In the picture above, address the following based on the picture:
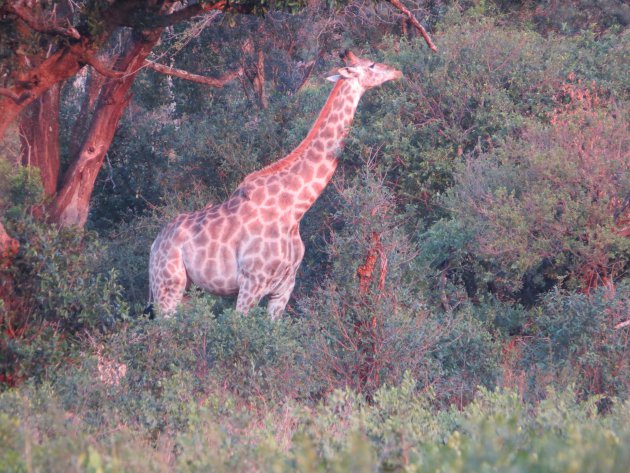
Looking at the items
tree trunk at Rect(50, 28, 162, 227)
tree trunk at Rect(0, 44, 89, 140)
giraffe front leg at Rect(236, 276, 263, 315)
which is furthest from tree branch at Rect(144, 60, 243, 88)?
giraffe front leg at Rect(236, 276, 263, 315)

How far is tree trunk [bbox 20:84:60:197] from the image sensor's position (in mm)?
11398

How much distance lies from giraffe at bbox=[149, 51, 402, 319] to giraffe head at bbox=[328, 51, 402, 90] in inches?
0.4

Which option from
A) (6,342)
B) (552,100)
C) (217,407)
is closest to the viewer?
(217,407)

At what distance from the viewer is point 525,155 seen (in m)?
9.20

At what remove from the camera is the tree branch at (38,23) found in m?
7.67

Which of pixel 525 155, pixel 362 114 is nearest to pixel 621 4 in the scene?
pixel 362 114

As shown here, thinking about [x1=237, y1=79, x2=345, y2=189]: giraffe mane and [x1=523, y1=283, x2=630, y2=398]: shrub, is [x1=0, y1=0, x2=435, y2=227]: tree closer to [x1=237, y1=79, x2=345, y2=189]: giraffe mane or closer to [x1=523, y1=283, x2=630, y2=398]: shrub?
[x1=237, y1=79, x2=345, y2=189]: giraffe mane

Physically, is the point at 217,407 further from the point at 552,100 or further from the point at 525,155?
the point at 552,100

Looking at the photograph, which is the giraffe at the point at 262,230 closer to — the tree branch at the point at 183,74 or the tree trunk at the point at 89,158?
the tree trunk at the point at 89,158

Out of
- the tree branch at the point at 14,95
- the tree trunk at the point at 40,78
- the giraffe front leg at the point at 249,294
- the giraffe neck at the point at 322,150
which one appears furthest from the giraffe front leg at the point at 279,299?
the tree branch at the point at 14,95

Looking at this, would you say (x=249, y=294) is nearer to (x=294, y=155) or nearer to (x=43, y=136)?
(x=294, y=155)

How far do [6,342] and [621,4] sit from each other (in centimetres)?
1153

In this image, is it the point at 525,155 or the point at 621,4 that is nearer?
the point at 525,155

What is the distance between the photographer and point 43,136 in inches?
451
